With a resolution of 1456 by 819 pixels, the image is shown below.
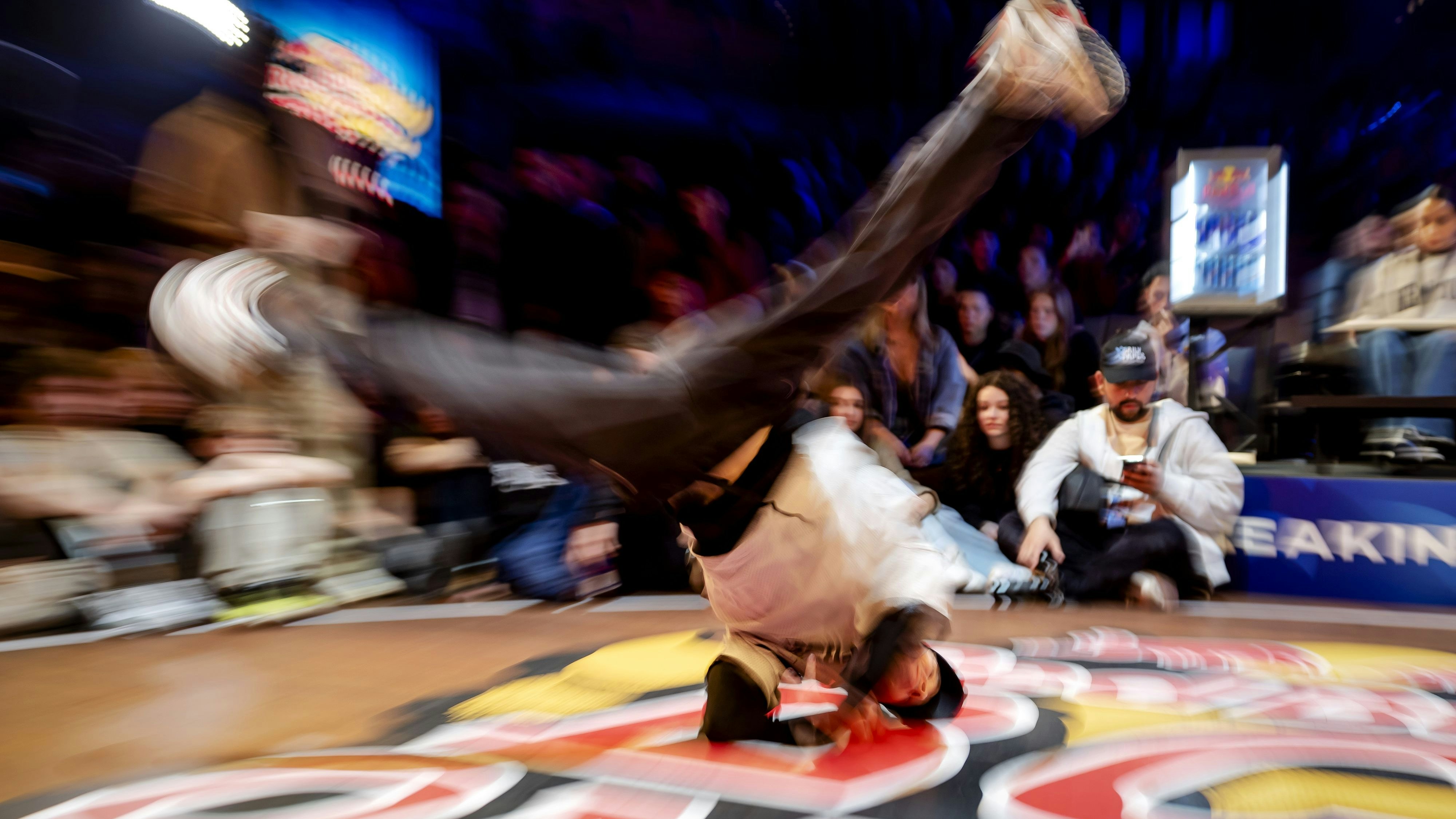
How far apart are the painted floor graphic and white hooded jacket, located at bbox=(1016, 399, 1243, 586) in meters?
0.97

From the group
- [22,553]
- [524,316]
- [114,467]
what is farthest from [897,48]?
[22,553]

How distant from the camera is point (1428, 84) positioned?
569cm

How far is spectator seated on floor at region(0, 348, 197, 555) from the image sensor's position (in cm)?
289

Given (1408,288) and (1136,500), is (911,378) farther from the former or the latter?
(1408,288)

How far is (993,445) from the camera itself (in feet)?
10.9

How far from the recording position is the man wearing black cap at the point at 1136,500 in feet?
9.43

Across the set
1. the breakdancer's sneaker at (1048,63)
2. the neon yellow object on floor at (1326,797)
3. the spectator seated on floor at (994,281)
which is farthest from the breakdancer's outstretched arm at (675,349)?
the spectator seated on floor at (994,281)

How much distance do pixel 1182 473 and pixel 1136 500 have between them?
17 centimetres

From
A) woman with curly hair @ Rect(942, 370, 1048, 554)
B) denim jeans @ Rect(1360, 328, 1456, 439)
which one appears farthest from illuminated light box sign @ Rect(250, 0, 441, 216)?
denim jeans @ Rect(1360, 328, 1456, 439)

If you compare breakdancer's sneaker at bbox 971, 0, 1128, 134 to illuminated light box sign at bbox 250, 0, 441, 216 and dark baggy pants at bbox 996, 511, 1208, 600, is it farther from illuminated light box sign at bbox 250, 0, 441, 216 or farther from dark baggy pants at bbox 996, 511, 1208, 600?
illuminated light box sign at bbox 250, 0, 441, 216

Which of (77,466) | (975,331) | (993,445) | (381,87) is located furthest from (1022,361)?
(381,87)

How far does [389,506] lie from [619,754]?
2.54 metres

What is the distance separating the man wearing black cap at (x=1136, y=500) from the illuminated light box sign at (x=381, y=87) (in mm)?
3045

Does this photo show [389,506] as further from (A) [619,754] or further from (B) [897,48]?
(B) [897,48]
